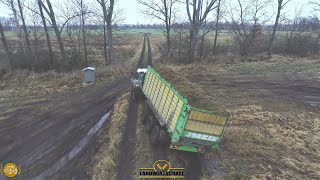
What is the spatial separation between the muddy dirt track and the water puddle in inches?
7.5

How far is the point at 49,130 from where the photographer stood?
1235 cm

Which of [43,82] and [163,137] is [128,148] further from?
[43,82]

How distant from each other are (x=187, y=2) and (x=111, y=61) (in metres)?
10.5

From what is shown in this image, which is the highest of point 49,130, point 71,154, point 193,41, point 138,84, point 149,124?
point 193,41

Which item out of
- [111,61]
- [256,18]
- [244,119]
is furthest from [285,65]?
[111,61]

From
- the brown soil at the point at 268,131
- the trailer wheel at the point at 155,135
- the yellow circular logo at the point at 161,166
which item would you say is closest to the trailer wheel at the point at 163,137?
the trailer wheel at the point at 155,135

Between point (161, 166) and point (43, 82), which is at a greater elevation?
point (43, 82)

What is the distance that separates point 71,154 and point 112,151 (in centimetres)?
176

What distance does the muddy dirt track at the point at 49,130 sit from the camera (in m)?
9.89

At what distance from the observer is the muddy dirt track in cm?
989

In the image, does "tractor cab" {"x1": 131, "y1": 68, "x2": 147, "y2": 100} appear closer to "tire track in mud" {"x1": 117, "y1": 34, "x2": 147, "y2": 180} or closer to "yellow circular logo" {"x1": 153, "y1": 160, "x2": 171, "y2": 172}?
"tire track in mud" {"x1": 117, "y1": 34, "x2": 147, "y2": 180}

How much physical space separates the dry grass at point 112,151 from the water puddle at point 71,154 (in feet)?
2.76

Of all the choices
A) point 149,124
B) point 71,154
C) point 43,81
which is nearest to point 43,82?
point 43,81

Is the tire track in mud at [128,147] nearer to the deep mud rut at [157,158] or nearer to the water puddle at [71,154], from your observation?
the deep mud rut at [157,158]
